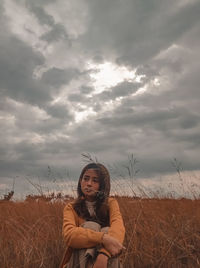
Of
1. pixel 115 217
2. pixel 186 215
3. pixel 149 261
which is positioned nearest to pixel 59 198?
pixel 186 215

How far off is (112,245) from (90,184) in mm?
734

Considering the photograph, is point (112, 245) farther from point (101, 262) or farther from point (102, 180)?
point (102, 180)

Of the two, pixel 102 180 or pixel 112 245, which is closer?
pixel 112 245

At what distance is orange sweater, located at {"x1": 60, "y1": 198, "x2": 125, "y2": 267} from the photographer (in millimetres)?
2467

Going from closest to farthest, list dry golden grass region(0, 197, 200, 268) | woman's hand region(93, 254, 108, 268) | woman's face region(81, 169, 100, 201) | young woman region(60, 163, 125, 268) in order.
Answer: woman's hand region(93, 254, 108, 268)
young woman region(60, 163, 125, 268)
woman's face region(81, 169, 100, 201)
dry golden grass region(0, 197, 200, 268)

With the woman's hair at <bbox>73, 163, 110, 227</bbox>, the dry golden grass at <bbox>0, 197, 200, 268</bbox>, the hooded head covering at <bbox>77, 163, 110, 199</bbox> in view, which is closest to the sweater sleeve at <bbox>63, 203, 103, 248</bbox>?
the woman's hair at <bbox>73, 163, 110, 227</bbox>

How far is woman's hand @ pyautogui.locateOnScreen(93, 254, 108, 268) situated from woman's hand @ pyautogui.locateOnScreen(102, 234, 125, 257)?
3.1 inches

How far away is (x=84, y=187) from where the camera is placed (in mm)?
3006

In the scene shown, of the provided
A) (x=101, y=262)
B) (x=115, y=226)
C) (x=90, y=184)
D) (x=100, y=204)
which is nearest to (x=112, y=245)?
(x=101, y=262)

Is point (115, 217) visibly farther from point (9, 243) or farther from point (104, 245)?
point (9, 243)

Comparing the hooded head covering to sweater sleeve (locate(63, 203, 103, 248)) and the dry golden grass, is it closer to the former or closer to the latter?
sweater sleeve (locate(63, 203, 103, 248))

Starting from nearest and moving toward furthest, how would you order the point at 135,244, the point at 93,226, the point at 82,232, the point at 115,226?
the point at 82,232 < the point at 93,226 < the point at 115,226 < the point at 135,244

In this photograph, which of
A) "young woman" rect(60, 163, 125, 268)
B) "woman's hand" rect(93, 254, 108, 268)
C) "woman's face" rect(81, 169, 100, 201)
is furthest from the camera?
"woman's face" rect(81, 169, 100, 201)

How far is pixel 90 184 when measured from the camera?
9.77 feet
